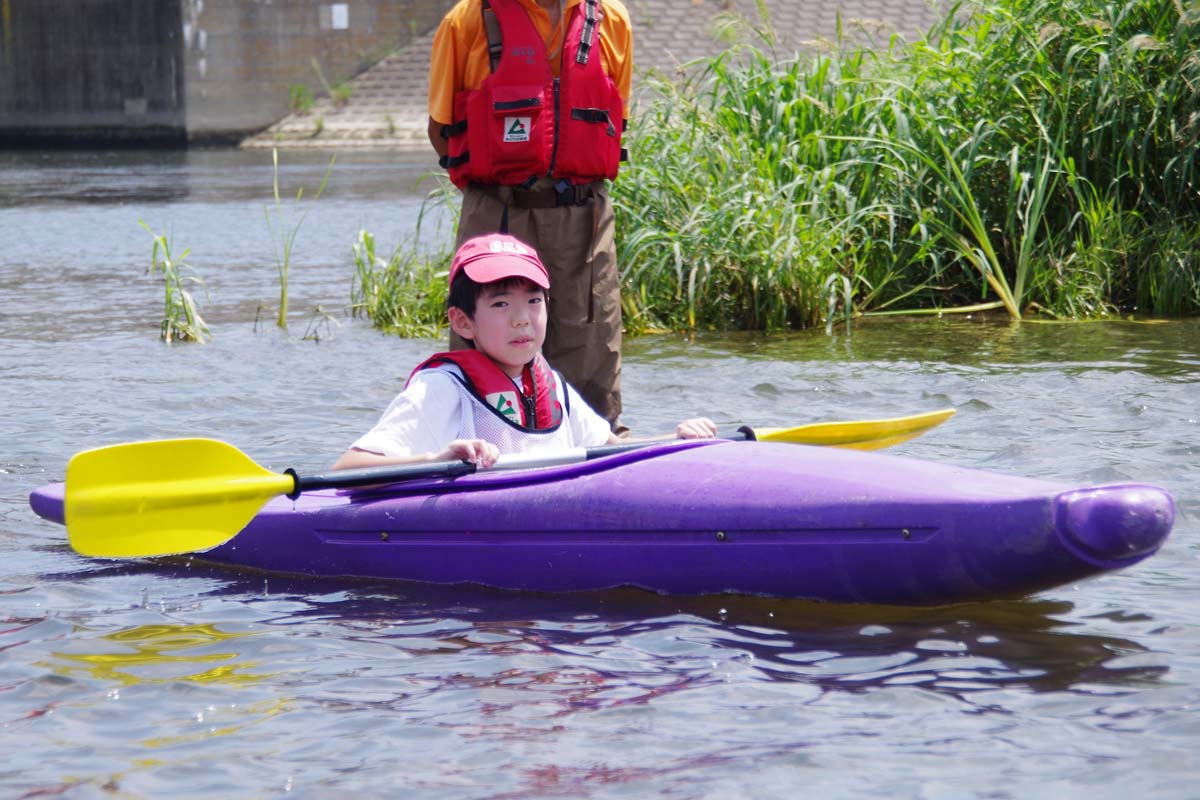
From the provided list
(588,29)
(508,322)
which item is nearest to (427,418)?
(508,322)

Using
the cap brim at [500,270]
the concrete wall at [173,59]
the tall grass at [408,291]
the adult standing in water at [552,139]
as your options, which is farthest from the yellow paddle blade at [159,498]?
the concrete wall at [173,59]

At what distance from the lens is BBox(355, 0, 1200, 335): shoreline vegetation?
21.7 feet

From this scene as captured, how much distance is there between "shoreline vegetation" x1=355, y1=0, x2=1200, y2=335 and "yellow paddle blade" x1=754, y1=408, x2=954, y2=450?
108 inches

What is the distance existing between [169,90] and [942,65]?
24701 millimetres

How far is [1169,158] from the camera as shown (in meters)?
6.68

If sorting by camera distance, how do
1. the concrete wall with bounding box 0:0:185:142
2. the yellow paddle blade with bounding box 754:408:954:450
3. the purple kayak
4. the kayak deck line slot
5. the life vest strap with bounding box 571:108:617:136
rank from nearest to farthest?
the purple kayak → the kayak deck line slot → the yellow paddle blade with bounding box 754:408:954:450 → the life vest strap with bounding box 571:108:617:136 → the concrete wall with bounding box 0:0:185:142

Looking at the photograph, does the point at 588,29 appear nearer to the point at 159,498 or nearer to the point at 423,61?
the point at 159,498

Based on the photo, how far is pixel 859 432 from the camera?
152 inches

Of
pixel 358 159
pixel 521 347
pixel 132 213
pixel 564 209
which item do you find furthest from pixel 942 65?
pixel 358 159

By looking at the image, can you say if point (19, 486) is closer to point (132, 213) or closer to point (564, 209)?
point (564, 209)

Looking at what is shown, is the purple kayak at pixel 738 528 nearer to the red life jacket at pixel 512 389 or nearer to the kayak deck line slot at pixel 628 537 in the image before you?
the kayak deck line slot at pixel 628 537

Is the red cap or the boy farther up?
the red cap

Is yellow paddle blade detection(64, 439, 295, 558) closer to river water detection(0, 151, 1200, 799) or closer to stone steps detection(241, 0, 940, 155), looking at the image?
river water detection(0, 151, 1200, 799)

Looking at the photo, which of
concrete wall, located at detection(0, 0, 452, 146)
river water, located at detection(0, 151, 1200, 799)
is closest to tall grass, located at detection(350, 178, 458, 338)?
river water, located at detection(0, 151, 1200, 799)
